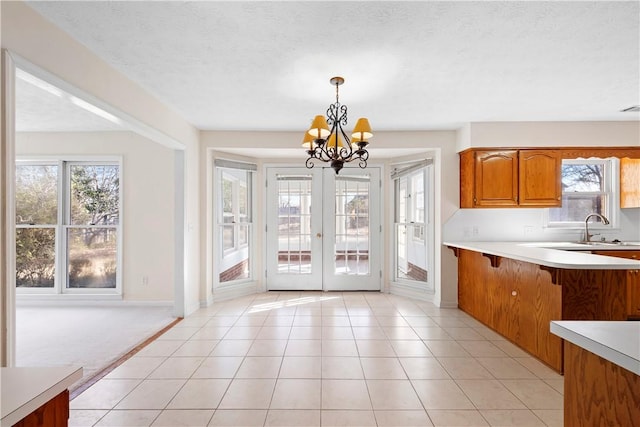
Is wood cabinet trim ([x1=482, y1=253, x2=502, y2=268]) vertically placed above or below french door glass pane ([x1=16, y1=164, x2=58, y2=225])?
below

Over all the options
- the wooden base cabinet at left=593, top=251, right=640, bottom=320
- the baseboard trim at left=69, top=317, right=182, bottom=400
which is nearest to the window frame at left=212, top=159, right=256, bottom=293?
the baseboard trim at left=69, top=317, right=182, bottom=400

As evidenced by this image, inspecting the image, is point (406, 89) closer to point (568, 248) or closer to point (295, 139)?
point (295, 139)

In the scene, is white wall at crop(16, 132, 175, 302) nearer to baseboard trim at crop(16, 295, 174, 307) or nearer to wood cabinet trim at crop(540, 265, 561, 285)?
baseboard trim at crop(16, 295, 174, 307)

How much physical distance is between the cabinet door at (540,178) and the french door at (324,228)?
198 centimetres

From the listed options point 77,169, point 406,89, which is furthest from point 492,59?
point 77,169

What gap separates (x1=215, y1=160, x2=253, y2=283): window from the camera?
15.5 feet

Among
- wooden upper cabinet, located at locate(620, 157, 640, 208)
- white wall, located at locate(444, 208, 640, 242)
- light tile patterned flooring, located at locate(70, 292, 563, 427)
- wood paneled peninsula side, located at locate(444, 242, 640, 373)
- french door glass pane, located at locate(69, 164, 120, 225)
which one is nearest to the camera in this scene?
light tile patterned flooring, located at locate(70, 292, 563, 427)

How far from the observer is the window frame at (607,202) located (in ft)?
14.1

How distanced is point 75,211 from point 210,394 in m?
3.82

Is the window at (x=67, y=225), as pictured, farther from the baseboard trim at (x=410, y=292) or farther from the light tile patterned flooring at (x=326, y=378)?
the baseboard trim at (x=410, y=292)

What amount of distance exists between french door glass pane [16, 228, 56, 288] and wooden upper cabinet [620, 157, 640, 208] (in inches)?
308

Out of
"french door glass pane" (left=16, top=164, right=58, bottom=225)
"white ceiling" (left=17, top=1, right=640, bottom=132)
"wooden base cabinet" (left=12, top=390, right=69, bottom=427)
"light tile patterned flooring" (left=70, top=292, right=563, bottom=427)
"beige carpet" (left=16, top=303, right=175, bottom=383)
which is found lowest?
"beige carpet" (left=16, top=303, right=175, bottom=383)

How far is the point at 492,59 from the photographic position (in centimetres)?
243

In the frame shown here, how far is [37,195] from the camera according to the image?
459cm
